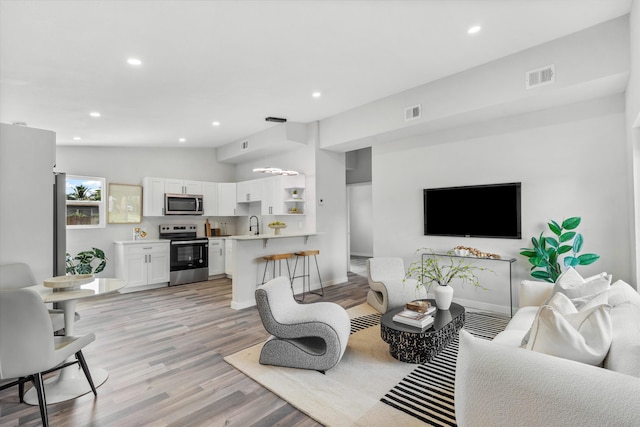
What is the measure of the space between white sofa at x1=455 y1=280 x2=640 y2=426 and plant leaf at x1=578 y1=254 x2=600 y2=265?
2.26 m

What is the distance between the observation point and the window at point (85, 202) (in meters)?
5.77

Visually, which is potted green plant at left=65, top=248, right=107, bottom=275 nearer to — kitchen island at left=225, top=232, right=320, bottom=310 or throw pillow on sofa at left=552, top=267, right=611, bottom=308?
kitchen island at left=225, top=232, right=320, bottom=310

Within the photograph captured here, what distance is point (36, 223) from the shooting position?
3262mm

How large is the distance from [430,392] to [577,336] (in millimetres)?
1297

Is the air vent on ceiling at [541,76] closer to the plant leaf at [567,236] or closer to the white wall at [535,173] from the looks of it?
the white wall at [535,173]

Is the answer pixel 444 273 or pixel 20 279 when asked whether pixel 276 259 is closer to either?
pixel 444 273

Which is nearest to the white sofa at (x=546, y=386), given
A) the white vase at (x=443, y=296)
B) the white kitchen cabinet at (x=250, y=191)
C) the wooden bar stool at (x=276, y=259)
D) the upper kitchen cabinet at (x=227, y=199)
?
the white vase at (x=443, y=296)

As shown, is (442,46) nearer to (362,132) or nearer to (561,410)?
(362,132)

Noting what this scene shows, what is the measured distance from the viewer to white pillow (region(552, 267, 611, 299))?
7.68 ft

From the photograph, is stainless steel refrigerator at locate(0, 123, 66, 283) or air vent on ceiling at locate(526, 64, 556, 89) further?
air vent on ceiling at locate(526, 64, 556, 89)

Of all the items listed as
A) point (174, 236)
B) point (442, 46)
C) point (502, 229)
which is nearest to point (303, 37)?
point (442, 46)

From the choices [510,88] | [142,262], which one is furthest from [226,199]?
[510,88]

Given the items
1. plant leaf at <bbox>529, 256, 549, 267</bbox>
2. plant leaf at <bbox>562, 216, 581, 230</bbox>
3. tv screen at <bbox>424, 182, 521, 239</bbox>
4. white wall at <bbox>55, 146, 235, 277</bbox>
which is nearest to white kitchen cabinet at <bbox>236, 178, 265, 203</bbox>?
white wall at <bbox>55, 146, 235, 277</bbox>

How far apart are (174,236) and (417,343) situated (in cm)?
570
